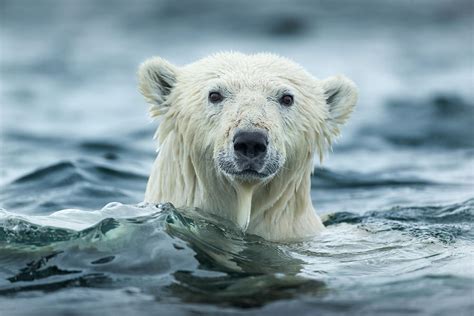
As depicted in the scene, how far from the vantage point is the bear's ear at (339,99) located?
762 centimetres

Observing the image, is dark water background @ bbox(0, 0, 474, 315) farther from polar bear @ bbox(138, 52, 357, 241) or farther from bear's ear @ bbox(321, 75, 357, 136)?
bear's ear @ bbox(321, 75, 357, 136)

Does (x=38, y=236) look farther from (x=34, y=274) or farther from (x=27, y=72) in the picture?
(x=27, y=72)

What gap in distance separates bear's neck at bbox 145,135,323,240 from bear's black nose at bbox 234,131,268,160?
49cm

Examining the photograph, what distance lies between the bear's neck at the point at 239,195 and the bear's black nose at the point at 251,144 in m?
0.49

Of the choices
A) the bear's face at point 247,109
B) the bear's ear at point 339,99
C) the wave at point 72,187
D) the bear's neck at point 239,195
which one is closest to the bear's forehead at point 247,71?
the bear's face at point 247,109

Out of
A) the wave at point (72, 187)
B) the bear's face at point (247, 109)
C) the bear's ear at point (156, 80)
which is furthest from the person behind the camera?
the wave at point (72, 187)

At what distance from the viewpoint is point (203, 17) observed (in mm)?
30234

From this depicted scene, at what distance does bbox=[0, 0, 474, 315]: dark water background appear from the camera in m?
5.75

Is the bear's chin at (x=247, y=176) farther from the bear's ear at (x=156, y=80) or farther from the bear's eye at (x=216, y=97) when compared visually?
the bear's ear at (x=156, y=80)

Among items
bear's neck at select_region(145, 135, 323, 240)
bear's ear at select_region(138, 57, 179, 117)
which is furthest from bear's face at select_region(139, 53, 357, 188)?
bear's neck at select_region(145, 135, 323, 240)

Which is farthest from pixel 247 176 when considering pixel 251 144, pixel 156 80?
pixel 156 80

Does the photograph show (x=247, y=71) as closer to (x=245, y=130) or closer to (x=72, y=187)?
(x=245, y=130)

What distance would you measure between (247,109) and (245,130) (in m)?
0.30

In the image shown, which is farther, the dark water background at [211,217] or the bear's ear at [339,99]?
the bear's ear at [339,99]
